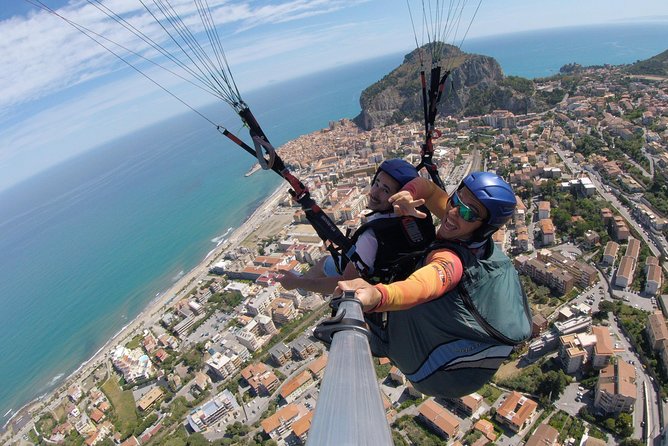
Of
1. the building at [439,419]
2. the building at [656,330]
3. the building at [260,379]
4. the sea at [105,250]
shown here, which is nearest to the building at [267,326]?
the building at [260,379]

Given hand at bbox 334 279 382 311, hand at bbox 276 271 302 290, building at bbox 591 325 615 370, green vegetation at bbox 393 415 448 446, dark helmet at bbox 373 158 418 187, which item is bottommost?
green vegetation at bbox 393 415 448 446

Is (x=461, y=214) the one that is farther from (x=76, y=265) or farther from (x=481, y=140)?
(x=76, y=265)

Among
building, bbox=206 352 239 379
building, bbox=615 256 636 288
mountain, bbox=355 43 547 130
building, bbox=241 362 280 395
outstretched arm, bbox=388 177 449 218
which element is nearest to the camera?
outstretched arm, bbox=388 177 449 218

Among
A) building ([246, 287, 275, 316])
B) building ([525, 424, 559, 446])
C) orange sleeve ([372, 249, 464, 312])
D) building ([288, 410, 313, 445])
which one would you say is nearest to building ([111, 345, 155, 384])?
building ([246, 287, 275, 316])

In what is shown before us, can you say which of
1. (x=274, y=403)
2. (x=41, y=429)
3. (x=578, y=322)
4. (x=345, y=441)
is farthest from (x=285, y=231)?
(x=345, y=441)

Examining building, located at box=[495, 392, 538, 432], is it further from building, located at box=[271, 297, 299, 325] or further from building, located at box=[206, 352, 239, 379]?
building, located at box=[206, 352, 239, 379]

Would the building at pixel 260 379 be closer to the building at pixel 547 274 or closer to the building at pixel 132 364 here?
the building at pixel 132 364

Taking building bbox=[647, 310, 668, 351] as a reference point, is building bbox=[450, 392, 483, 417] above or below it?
below

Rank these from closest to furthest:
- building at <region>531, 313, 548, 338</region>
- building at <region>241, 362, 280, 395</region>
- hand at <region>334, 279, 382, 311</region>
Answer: hand at <region>334, 279, 382, 311</region>
building at <region>531, 313, 548, 338</region>
building at <region>241, 362, 280, 395</region>
